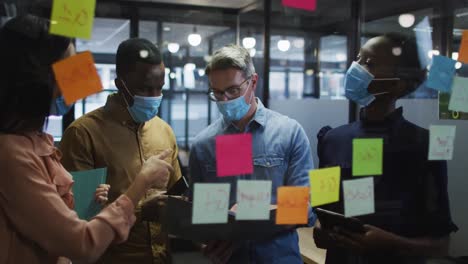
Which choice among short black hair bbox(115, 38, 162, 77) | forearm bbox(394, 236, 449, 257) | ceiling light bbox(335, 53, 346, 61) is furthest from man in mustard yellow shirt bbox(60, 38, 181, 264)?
ceiling light bbox(335, 53, 346, 61)

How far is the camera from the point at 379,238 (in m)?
1.54

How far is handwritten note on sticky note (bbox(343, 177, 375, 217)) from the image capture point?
1.50 m

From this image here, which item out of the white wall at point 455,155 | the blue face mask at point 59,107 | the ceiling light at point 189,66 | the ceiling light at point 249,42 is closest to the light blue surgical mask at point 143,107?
the blue face mask at point 59,107

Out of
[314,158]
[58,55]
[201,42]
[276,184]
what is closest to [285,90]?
[201,42]

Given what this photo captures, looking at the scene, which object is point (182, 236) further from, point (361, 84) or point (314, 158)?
point (361, 84)

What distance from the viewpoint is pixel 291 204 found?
1386mm

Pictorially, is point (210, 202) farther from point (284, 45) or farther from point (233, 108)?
point (284, 45)

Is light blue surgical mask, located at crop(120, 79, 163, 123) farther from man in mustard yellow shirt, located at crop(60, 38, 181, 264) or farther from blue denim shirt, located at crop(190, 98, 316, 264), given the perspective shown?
blue denim shirt, located at crop(190, 98, 316, 264)

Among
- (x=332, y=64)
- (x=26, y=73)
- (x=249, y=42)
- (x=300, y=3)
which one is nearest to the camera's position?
(x=26, y=73)

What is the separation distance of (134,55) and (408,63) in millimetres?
929

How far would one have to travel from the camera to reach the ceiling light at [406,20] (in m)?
1.88

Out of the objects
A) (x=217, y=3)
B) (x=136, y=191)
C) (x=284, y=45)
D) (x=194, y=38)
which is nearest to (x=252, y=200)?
(x=136, y=191)

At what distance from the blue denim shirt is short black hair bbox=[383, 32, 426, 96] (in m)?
0.40

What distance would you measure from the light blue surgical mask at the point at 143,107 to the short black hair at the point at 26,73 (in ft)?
1.51
